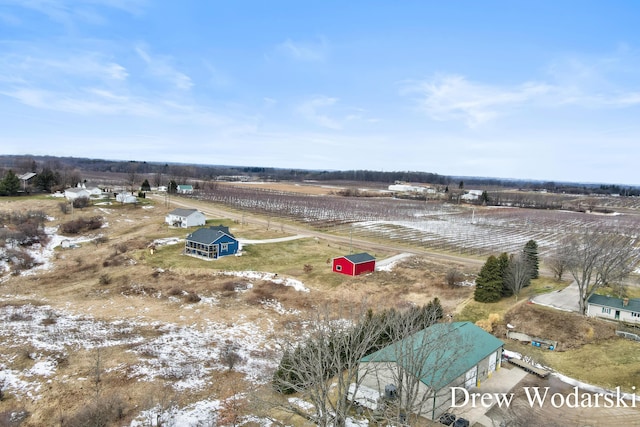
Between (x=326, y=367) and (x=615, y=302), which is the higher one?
(x=326, y=367)

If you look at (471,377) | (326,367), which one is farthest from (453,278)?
(326,367)

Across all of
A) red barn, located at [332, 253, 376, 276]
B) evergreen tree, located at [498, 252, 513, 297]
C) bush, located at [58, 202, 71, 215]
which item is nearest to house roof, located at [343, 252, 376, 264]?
red barn, located at [332, 253, 376, 276]

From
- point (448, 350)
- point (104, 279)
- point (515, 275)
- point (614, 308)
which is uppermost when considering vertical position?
point (515, 275)

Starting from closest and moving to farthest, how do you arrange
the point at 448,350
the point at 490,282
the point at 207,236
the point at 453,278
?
the point at 448,350
the point at 490,282
the point at 453,278
the point at 207,236

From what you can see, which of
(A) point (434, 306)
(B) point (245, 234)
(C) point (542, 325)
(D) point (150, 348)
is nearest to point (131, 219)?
(B) point (245, 234)

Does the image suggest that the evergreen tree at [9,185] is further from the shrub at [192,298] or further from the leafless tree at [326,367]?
the leafless tree at [326,367]

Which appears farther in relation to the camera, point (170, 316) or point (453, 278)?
point (453, 278)

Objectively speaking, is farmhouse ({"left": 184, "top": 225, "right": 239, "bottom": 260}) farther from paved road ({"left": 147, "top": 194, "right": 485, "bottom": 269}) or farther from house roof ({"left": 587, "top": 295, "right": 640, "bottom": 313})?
house roof ({"left": 587, "top": 295, "right": 640, "bottom": 313})

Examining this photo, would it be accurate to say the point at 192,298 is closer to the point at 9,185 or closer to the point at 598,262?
the point at 598,262
